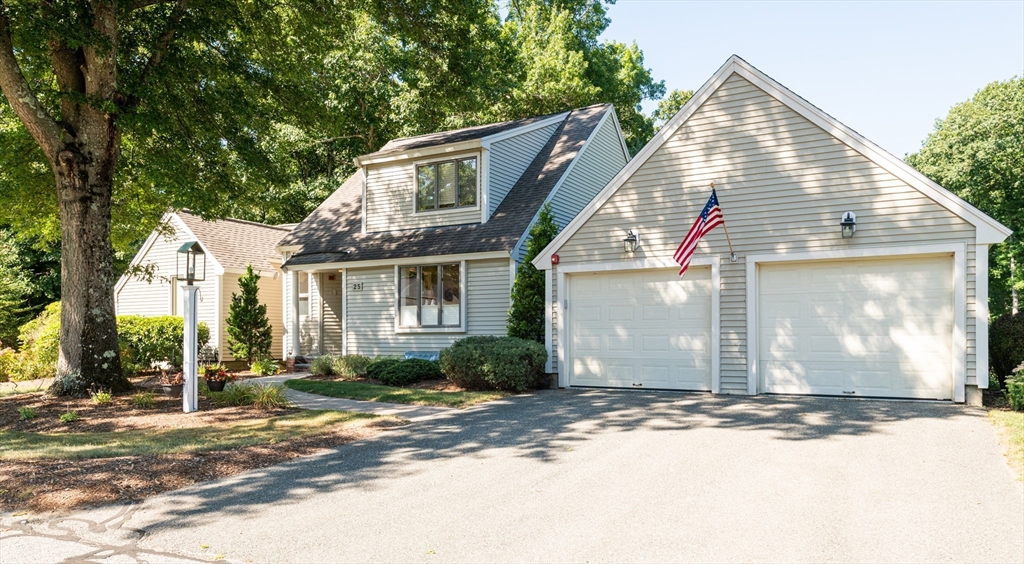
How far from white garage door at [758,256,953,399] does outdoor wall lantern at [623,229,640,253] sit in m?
2.19

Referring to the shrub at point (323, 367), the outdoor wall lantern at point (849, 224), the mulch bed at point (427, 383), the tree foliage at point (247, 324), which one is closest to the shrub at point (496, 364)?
the mulch bed at point (427, 383)

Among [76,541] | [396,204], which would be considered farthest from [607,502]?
[396,204]

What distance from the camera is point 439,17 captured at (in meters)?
13.7

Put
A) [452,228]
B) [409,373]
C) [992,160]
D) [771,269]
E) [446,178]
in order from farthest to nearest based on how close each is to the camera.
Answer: [992,160] → [446,178] → [452,228] → [409,373] → [771,269]

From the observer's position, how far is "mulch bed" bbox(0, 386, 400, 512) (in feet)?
19.3

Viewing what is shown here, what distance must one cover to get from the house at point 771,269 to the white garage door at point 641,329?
0.08ft

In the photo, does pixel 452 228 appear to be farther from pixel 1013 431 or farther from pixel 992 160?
pixel 992 160

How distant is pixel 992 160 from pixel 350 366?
29.6 m

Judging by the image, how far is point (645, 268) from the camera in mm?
12188

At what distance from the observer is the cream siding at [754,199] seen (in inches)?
406

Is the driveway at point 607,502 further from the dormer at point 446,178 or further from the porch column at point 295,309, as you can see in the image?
the porch column at point 295,309

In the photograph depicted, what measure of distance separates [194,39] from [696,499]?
12.4 meters

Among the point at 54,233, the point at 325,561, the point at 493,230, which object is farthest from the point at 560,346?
the point at 54,233

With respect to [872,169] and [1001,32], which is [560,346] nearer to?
[872,169]
